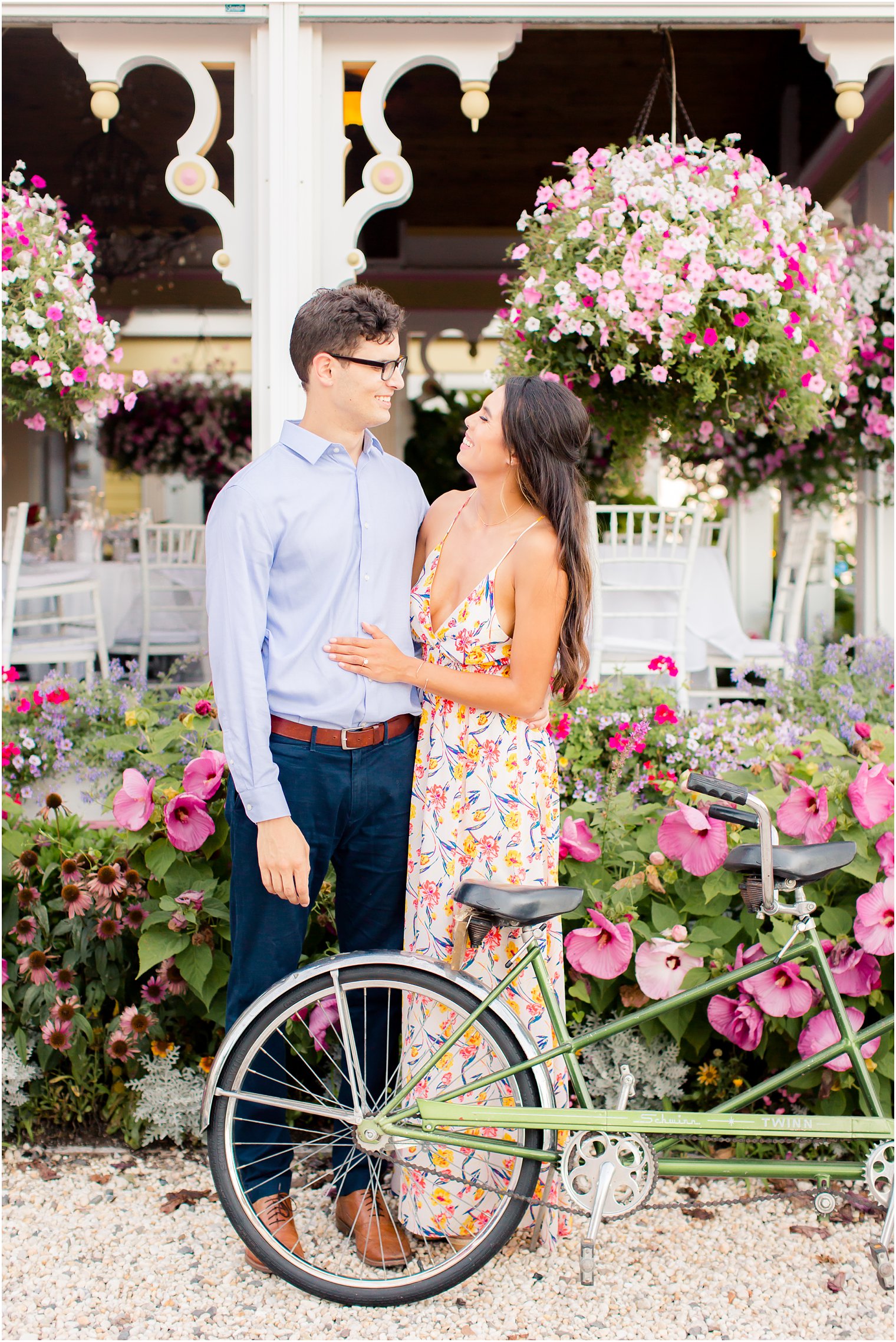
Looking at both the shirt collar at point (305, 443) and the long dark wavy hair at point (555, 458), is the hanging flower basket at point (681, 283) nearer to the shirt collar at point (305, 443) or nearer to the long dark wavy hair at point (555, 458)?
the long dark wavy hair at point (555, 458)

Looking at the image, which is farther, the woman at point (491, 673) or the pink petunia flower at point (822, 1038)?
the pink petunia flower at point (822, 1038)

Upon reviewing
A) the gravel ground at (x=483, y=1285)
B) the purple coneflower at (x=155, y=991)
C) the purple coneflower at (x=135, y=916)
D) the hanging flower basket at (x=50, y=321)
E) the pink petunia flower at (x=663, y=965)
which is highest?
the hanging flower basket at (x=50, y=321)

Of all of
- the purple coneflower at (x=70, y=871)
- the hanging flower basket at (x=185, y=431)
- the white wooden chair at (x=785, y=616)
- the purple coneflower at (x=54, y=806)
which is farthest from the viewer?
the hanging flower basket at (x=185, y=431)

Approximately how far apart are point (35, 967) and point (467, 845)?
1.14m

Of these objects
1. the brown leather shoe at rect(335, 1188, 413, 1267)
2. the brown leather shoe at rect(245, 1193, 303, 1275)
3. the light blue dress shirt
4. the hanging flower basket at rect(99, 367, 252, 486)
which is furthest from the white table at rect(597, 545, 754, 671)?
the hanging flower basket at rect(99, 367, 252, 486)

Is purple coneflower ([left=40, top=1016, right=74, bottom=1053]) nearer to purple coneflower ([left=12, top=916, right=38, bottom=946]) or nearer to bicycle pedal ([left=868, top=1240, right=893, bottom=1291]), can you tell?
purple coneflower ([left=12, top=916, right=38, bottom=946])

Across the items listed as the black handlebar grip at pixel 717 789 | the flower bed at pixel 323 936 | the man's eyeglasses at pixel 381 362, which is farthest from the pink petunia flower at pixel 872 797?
the man's eyeglasses at pixel 381 362

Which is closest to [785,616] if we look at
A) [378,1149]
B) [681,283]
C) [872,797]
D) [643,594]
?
[643,594]

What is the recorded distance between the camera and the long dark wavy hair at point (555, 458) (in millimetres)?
2078

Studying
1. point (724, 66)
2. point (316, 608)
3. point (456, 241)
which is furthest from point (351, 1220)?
point (456, 241)

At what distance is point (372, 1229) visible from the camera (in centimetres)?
223

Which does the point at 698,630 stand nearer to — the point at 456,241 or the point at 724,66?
the point at 724,66

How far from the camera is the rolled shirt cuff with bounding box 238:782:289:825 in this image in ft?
6.48

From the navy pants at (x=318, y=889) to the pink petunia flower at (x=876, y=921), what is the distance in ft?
3.31
